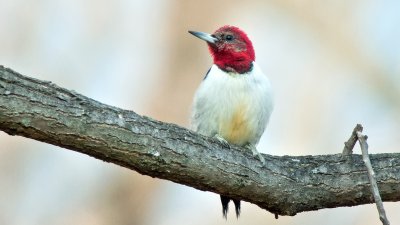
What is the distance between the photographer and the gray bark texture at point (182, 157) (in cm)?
420

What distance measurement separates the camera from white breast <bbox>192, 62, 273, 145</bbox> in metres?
5.88

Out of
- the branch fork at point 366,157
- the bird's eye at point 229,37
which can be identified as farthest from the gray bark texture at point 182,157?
the bird's eye at point 229,37

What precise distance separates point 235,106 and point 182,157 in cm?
133

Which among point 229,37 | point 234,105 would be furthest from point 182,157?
point 229,37

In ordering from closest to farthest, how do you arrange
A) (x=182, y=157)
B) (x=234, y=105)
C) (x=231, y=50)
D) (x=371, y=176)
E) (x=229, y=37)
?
1. (x=371, y=176)
2. (x=182, y=157)
3. (x=234, y=105)
4. (x=231, y=50)
5. (x=229, y=37)

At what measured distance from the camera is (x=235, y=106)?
5871 mm

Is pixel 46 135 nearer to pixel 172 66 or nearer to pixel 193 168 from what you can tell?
pixel 193 168

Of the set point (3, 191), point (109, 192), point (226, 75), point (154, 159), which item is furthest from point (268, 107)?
point (3, 191)

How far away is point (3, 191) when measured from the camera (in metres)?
9.23

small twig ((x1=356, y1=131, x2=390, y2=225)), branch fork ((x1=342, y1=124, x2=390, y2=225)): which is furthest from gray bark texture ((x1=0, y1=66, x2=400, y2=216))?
small twig ((x1=356, y1=131, x2=390, y2=225))

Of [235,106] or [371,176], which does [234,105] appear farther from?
[371,176]

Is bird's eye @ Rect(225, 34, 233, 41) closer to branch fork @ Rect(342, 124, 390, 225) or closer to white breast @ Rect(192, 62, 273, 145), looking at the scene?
white breast @ Rect(192, 62, 273, 145)

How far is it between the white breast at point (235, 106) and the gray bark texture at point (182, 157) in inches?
28.7

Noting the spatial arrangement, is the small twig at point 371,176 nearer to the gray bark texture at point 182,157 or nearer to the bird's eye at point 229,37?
the gray bark texture at point 182,157
